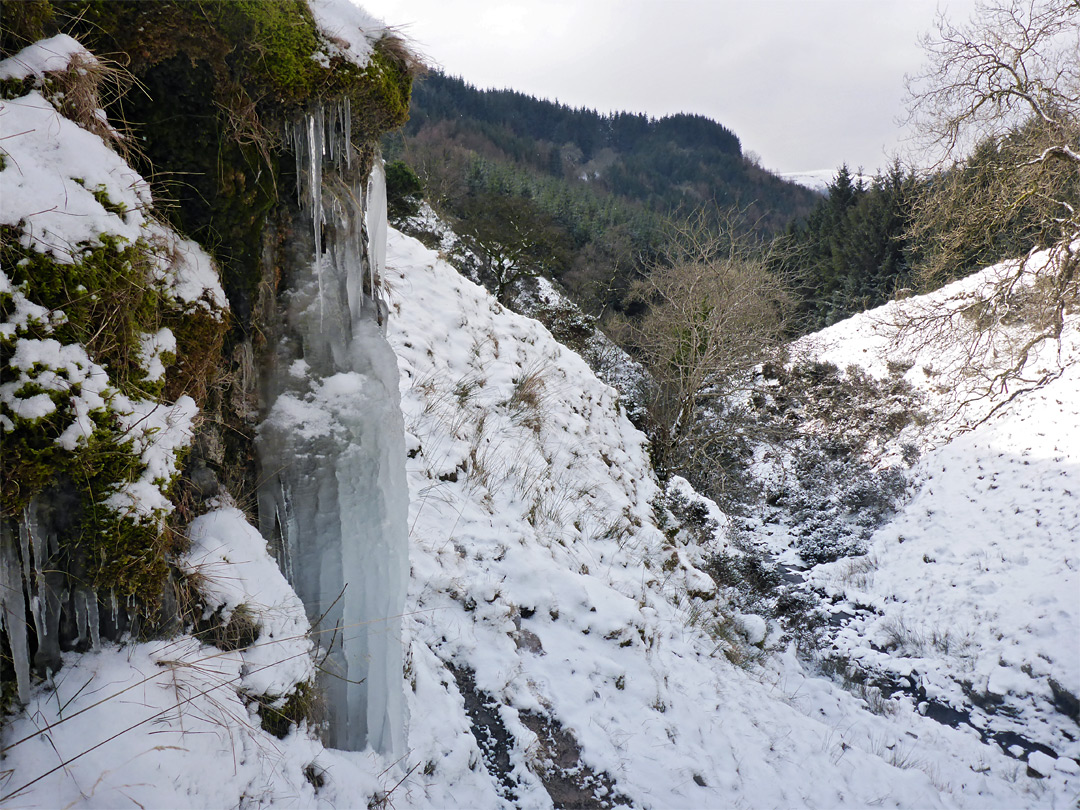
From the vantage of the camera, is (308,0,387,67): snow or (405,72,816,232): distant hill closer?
(308,0,387,67): snow

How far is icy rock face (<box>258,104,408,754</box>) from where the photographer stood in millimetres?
2285

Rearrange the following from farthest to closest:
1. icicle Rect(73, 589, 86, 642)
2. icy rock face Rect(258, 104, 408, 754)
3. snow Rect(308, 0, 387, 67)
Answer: icy rock face Rect(258, 104, 408, 754), snow Rect(308, 0, 387, 67), icicle Rect(73, 589, 86, 642)

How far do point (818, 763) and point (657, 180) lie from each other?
68.4 meters

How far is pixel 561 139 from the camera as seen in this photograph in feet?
246

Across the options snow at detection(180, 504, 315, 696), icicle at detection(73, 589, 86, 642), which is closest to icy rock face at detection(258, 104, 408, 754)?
snow at detection(180, 504, 315, 696)

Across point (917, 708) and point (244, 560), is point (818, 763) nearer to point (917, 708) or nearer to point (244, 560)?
point (917, 708)

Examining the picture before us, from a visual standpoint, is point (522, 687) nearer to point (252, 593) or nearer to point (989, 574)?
point (252, 593)

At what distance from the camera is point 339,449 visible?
2406 millimetres

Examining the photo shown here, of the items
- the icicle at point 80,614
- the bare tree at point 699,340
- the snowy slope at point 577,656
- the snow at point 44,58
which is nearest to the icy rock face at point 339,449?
the snowy slope at point 577,656

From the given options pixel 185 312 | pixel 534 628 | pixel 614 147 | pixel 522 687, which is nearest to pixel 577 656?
pixel 534 628

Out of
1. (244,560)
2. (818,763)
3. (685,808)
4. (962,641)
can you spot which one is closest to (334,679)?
(244,560)

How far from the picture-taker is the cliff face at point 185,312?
129cm

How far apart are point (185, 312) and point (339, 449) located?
2.82ft

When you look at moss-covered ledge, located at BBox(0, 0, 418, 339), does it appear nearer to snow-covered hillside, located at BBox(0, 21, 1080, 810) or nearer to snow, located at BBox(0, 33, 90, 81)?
snow, located at BBox(0, 33, 90, 81)
